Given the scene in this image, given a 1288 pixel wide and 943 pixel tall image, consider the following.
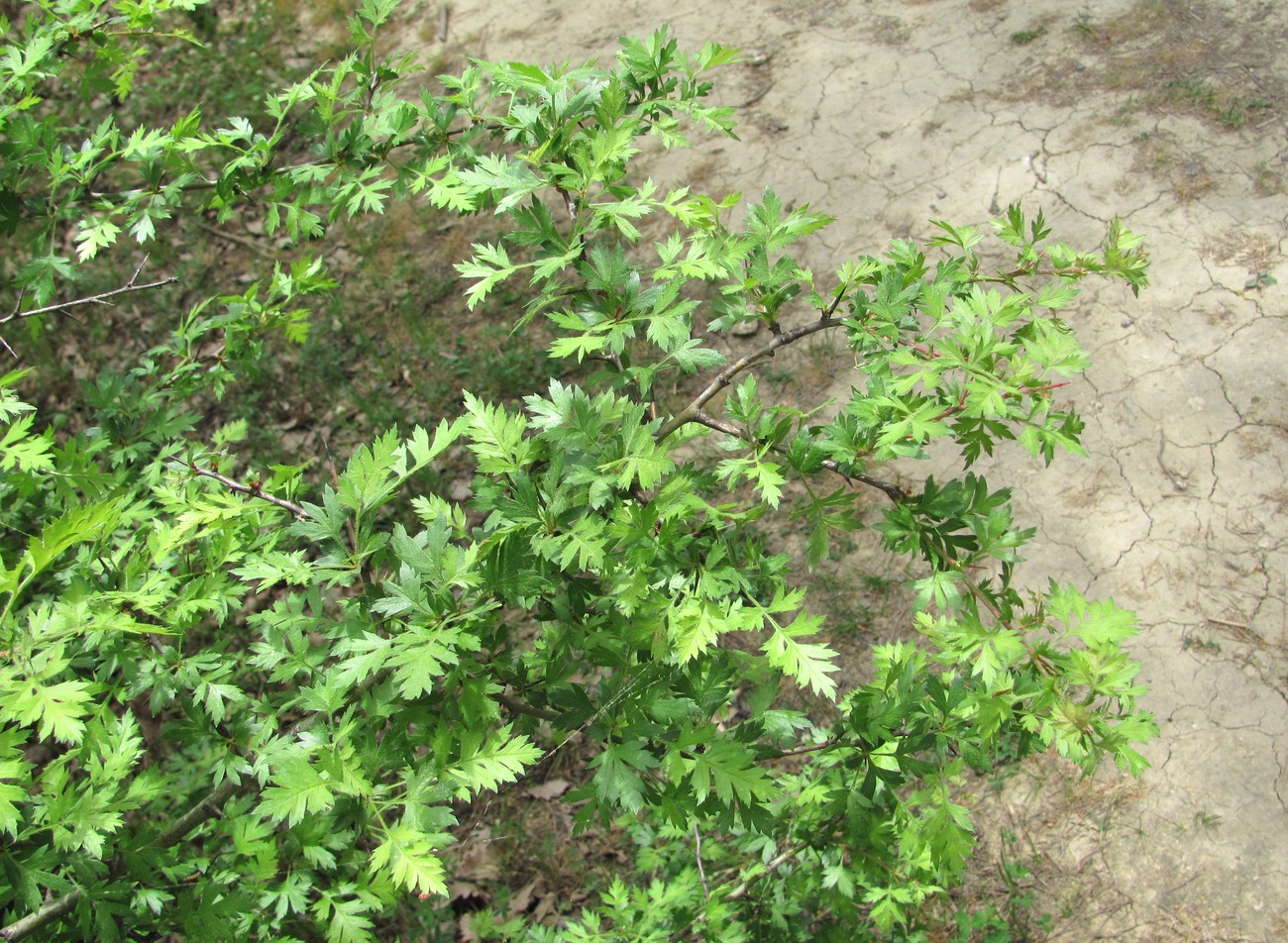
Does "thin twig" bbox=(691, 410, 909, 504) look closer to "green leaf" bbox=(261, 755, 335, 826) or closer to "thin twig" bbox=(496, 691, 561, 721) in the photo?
A: "thin twig" bbox=(496, 691, 561, 721)

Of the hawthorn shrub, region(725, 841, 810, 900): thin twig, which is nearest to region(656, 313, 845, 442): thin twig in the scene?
the hawthorn shrub

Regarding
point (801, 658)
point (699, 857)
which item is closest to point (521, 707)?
point (801, 658)

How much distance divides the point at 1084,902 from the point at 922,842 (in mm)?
1623

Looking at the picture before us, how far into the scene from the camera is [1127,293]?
3.88 metres

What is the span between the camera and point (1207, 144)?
13.6ft

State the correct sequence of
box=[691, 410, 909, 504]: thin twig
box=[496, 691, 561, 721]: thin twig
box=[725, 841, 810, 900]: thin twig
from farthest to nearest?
box=[725, 841, 810, 900]: thin twig
box=[496, 691, 561, 721]: thin twig
box=[691, 410, 909, 504]: thin twig

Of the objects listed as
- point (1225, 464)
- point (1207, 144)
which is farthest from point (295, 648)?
point (1207, 144)

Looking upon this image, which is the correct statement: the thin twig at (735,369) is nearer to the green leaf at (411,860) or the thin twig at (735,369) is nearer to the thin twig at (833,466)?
the thin twig at (833,466)

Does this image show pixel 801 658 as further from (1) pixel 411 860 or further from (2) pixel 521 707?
(1) pixel 411 860

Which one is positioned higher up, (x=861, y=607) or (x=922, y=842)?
(x=922, y=842)

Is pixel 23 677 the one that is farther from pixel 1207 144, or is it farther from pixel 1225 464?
pixel 1207 144

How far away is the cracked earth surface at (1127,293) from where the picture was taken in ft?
9.52

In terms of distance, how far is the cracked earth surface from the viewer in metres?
2.90

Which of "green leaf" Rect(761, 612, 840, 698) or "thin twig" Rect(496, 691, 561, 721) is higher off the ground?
"green leaf" Rect(761, 612, 840, 698)
